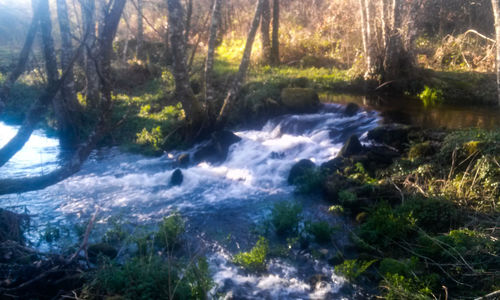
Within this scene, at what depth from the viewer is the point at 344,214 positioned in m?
8.65

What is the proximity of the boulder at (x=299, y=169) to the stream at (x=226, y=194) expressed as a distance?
26 centimetres

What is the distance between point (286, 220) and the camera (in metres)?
7.86

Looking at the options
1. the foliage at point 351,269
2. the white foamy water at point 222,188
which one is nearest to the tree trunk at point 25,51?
the white foamy water at point 222,188

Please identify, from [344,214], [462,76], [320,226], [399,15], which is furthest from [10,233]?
[462,76]

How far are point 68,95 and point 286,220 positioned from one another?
10.5 metres

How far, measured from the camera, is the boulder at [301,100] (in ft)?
47.9


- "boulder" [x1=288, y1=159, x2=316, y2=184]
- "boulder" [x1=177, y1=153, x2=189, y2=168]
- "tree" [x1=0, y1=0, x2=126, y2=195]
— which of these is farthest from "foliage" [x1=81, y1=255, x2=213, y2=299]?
"boulder" [x1=177, y1=153, x2=189, y2=168]

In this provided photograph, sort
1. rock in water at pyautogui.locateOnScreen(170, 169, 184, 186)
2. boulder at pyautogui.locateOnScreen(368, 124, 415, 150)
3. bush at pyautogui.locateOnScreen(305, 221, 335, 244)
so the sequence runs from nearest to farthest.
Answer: bush at pyautogui.locateOnScreen(305, 221, 335, 244) < boulder at pyautogui.locateOnScreen(368, 124, 415, 150) < rock in water at pyautogui.locateOnScreen(170, 169, 184, 186)

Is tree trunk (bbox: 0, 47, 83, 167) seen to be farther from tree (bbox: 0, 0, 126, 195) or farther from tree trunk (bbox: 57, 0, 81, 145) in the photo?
tree trunk (bbox: 57, 0, 81, 145)

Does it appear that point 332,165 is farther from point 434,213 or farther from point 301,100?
point 301,100

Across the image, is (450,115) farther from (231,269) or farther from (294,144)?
(231,269)

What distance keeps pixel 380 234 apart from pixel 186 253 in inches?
146

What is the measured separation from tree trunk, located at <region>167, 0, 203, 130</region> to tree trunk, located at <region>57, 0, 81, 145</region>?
4.22m

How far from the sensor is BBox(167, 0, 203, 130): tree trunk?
37.4ft
